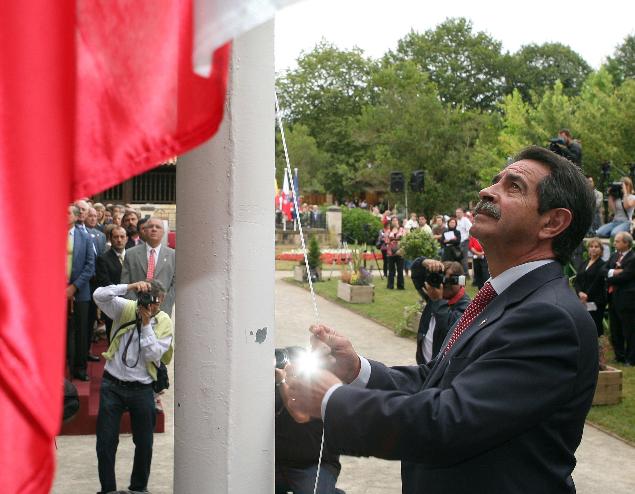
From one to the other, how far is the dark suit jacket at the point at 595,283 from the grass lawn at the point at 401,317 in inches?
37.2

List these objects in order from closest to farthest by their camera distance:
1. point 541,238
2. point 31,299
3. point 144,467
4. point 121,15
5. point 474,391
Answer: point 31,299
point 121,15
point 474,391
point 541,238
point 144,467

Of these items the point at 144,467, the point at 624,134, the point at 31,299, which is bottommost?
the point at 144,467

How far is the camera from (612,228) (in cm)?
1488

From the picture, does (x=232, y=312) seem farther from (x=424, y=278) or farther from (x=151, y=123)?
(x=424, y=278)

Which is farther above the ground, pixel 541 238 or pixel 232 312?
pixel 541 238

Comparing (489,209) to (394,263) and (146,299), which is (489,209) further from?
(394,263)

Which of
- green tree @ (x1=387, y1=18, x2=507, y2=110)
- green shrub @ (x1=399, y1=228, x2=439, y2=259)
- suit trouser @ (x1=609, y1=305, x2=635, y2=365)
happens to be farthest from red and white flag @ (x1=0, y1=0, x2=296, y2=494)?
green tree @ (x1=387, y1=18, x2=507, y2=110)

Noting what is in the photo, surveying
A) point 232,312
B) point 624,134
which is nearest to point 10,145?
point 232,312

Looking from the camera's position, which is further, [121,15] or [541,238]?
[541,238]

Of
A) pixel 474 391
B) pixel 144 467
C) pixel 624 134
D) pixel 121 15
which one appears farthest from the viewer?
pixel 624 134

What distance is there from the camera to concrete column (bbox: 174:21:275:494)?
82.1 inches

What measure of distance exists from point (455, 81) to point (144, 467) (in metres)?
68.2

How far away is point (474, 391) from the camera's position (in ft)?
6.57

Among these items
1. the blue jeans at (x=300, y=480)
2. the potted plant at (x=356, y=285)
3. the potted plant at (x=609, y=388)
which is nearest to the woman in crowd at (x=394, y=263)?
the potted plant at (x=356, y=285)
